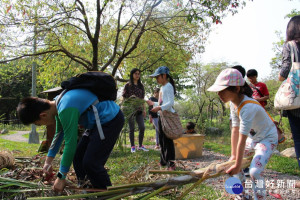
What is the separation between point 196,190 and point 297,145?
1.17 m

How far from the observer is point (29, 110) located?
6.17 feet

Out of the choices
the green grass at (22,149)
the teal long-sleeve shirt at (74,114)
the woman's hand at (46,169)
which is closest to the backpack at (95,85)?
the teal long-sleeve shirt at (74,114)

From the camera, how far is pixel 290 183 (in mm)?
2936

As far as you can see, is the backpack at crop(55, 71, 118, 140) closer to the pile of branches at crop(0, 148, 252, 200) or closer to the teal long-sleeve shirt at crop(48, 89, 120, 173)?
the teal long-sleeve shirt at crop(48, 89, 120, 173)

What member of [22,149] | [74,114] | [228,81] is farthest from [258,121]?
[22,149]

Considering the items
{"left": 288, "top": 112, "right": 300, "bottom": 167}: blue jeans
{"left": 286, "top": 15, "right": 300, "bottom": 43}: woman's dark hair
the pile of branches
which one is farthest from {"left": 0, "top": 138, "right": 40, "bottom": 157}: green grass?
{"left": 286, "top": 15, "right": 300, "bottom": 43}: woman's dark hair

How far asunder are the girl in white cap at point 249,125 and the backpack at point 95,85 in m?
0.89

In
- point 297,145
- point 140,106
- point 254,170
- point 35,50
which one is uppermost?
point 35,50

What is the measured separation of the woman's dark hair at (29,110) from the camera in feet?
6.18

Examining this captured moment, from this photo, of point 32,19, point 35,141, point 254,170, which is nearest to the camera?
point 254,170

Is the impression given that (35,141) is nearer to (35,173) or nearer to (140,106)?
(140,106)

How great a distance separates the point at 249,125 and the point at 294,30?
116 centimetres

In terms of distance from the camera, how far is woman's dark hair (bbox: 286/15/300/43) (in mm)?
2371

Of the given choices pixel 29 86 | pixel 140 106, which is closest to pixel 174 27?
pixel 140 106
